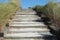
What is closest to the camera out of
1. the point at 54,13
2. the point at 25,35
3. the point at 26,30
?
the point at 25,35

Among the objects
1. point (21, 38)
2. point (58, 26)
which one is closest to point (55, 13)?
point (58, 26)

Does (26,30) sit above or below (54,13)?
below

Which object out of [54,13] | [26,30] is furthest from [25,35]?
[54,13]

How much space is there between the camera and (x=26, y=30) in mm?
7051

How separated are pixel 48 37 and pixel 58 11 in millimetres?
1569

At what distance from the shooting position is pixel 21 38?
20.8 ft

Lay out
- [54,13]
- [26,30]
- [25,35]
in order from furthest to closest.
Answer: [54,13], [26,30], [25,35]

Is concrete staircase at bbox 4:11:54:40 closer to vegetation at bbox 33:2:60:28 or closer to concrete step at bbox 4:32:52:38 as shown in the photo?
concrete step at bbox 4:32:52:38

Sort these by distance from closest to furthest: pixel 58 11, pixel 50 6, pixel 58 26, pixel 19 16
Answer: pixel 58 26
pixel 58 11
pixel 50 6
pixel 19 16

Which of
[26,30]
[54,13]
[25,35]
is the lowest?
[25,35]

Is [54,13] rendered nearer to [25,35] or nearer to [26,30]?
[26,30]

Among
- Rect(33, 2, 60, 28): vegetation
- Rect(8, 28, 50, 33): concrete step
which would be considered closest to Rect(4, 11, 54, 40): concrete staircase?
Rect(8, 28, 50, 33): concrete step

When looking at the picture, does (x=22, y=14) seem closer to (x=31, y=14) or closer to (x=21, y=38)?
(x=31, y=14)

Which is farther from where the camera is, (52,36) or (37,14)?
(37,14)
